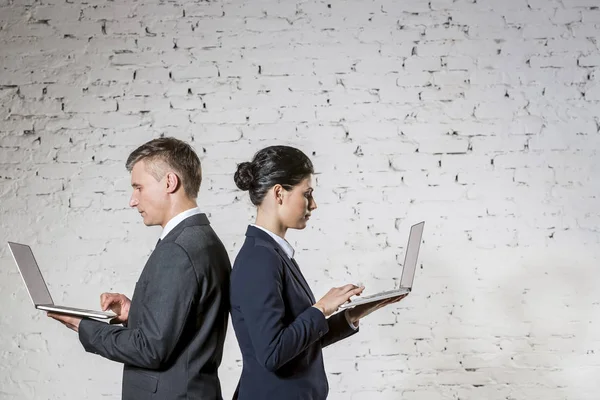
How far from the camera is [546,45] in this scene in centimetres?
331

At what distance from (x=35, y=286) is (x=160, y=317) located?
45 cm

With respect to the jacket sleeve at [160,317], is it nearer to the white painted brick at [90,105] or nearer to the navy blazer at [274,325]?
the navy blazer at [274,325]

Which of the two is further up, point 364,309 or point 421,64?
point 421,64

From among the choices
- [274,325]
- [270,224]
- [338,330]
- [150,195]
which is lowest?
[338,330]

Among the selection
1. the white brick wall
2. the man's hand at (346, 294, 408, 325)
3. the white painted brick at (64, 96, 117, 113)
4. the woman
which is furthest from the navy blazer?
the white painted brick at (64, 96, 117, 113)

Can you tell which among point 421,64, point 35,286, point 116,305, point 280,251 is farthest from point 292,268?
point 421,64

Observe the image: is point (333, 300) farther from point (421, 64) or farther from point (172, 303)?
point (421, 64)

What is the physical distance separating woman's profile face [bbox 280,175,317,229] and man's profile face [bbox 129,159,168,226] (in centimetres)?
34

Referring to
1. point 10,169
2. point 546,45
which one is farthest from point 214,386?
point 546,45

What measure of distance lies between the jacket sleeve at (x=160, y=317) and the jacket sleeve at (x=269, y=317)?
0.14 metres

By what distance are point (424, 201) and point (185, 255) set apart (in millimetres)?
1703

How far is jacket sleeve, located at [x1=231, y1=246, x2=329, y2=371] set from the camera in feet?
5.68

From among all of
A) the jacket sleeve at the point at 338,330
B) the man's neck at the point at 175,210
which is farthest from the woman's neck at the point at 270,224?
the jacket sleeve at the point at 338,330

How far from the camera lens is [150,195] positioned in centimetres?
193
